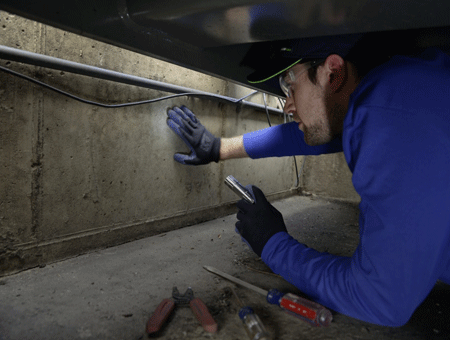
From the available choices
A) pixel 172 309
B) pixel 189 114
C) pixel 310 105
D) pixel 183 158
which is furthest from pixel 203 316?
pixel 189 114

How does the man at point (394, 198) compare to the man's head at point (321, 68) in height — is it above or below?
below

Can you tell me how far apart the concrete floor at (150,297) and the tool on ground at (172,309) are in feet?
0.07

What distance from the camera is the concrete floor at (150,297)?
71 centimetres

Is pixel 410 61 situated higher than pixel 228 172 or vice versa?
pixel 410 61

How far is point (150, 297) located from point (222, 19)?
0.80m

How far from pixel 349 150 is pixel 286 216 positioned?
4.32ft

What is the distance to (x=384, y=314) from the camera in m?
0.60

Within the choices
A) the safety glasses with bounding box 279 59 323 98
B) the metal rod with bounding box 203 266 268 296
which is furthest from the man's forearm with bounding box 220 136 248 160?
the metal rod with bounding box 203 266 268 296

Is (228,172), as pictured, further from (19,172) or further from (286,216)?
(19,172)

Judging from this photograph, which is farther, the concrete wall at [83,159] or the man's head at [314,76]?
the concrete wall at [83,159]

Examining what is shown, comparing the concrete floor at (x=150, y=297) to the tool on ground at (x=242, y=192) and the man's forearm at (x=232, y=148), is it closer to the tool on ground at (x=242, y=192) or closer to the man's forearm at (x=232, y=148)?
the tool on ground at (x=242, y=192)

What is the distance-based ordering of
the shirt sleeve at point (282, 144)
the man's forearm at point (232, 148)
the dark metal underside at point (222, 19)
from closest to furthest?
the dark metal underside at point (222, 19) < the shirt sleeve at point (282, 144) < the man's forearm at point (232, 148)

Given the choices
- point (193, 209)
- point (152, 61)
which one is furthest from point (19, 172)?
point (193, 209)

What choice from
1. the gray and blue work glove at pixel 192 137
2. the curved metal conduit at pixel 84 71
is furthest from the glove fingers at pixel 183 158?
the curved metal conduit at pixel 84 71
